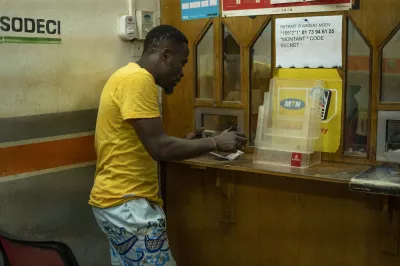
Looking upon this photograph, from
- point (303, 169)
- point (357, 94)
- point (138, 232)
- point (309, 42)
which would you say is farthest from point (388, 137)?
point (138, 232)

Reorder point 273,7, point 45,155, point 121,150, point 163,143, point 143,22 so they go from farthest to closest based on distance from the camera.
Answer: point 143,22 → point 273,7 → point 45,155 → point 121,150 → point 163,143

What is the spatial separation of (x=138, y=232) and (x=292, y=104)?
0.97m

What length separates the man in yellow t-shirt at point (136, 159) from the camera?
6.78 feet

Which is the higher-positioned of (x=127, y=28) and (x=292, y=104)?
(x=127, y=28)

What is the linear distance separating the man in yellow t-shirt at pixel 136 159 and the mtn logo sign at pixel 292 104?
0.44 m

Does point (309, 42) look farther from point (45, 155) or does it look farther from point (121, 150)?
point (45, 155)

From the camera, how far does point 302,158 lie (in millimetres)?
2350

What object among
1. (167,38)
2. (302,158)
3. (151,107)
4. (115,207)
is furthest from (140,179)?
Result: (302,158)

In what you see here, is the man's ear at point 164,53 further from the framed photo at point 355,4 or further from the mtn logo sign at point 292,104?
the framed photo at point 355,4

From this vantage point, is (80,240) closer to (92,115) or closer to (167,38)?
(92,115)

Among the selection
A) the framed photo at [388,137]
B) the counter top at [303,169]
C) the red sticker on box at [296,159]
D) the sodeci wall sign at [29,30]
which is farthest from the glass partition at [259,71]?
the sodeci wall sign at [29,30]

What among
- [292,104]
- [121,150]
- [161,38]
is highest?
[161,38]

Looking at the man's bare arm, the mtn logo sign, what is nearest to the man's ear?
the man's bare arm

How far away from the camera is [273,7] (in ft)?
8.17
